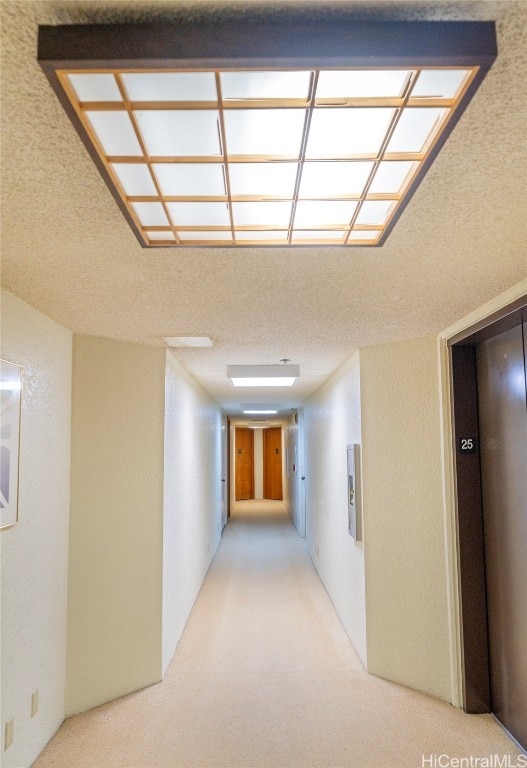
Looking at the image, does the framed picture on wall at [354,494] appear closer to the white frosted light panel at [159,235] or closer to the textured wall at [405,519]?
the textured wall at [405,519]

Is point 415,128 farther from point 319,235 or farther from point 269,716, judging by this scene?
point 269,716

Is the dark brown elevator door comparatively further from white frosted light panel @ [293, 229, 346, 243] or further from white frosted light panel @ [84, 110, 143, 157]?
white frosted light panel @ [84, 110, 143, 157]

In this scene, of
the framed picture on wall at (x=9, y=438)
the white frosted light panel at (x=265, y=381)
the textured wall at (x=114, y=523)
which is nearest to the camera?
the framed picture on wall at (x=9, y=438)

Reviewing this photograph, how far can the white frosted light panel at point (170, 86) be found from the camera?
3.59 feet

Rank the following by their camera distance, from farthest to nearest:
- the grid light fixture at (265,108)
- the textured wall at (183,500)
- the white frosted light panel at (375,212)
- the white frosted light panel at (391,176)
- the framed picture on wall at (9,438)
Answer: the textured wall at (183,500) → the framed picture on wall at (9,438) → the white frosted light panel at (375,212) → the white frosted light panel at (391,176) → the grid light fixture at (265,108)

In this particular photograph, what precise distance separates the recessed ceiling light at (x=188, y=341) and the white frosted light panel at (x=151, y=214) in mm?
1935

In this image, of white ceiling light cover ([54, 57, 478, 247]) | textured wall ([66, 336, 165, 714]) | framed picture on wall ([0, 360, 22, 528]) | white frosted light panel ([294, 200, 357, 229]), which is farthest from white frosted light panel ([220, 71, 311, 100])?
textured wall ([66, 336, 165, 714])

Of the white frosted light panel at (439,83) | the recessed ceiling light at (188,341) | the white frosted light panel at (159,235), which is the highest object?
the white frosted light panel at (159,235)

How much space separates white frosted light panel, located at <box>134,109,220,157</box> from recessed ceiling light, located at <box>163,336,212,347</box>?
2.42 metres

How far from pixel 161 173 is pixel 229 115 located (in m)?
0.35

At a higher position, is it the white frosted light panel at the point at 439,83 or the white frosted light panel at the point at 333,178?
the white frosted light panel at the point at 333,178

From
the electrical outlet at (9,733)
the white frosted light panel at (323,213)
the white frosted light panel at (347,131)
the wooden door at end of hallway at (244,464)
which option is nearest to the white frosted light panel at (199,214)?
the white frosted light panel at (323,213)

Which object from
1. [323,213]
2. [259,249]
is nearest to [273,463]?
[259,249]

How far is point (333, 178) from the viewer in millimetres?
1536
